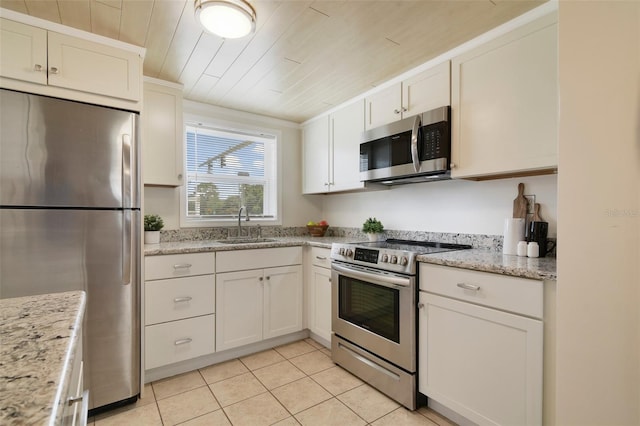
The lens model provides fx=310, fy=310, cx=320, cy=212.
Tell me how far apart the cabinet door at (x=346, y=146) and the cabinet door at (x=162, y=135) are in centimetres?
138

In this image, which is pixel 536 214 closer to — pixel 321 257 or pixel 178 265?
pixel 321 257

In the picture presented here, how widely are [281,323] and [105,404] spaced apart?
130cm

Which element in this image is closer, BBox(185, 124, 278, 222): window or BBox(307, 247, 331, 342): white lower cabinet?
BBox(307, 247, 331, 342): white lower cabinet

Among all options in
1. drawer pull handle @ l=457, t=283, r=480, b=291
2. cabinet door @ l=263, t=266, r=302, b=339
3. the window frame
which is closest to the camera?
drawer pull handle @ l=457, t=283, r=480, b=291

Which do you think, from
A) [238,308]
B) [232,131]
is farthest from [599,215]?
[232,131]

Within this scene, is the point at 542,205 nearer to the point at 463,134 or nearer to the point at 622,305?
the point at 463,134

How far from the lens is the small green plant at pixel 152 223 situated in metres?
2.56

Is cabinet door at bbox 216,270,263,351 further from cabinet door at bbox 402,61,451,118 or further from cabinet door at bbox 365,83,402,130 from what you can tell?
cabinet door at bbox 402,61,451,118

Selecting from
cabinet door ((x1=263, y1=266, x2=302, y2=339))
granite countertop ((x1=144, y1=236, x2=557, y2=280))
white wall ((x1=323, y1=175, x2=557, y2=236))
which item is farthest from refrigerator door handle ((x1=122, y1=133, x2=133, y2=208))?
white wall ((x1=323, y1=175, x2=557, y2=236))

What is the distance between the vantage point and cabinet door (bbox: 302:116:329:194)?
10.4 feet

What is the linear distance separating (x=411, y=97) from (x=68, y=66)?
213 centimetres

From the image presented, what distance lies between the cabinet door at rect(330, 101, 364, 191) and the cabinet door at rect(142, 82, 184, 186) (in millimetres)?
1382

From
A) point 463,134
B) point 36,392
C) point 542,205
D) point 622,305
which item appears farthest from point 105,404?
point 542,205

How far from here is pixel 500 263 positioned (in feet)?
A: 5.03
